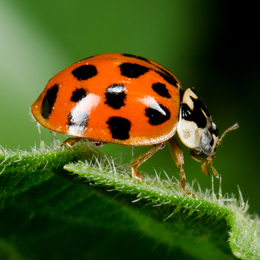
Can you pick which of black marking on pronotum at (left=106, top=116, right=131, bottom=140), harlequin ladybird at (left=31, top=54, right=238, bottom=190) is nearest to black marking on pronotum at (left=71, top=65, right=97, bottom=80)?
harlequin ladybird at (left=31, top=54, right=238, bottom=190)

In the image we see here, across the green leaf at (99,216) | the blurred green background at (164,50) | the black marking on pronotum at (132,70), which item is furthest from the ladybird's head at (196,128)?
the blurred green background at (164,50)

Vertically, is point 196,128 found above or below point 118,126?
below

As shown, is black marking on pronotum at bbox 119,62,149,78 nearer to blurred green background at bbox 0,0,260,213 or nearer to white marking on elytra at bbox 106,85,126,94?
white marking on elytra at bbox 106,85,126,94

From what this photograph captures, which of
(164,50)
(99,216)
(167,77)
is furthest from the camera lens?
(164,50)

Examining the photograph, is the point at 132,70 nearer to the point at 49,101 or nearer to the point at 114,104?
the point at 114,104

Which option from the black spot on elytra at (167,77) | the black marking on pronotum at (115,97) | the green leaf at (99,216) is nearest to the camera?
the green leaf at (99,216)

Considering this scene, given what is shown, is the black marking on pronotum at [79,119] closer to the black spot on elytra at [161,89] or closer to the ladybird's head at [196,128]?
the black spot on elytra at [161,89]

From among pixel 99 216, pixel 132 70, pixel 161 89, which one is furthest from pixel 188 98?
pixel 99 216
